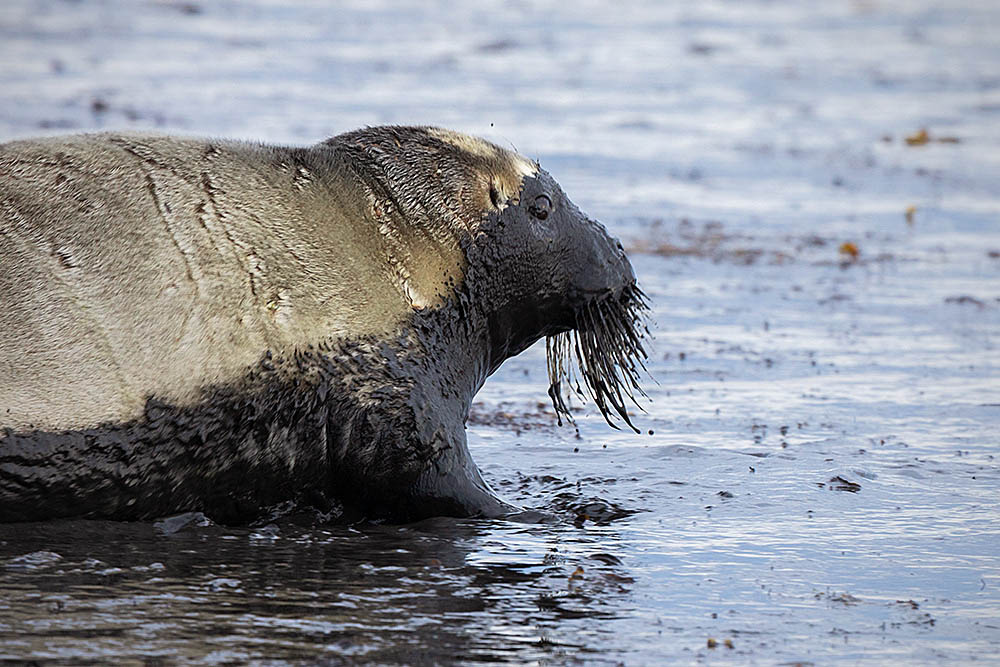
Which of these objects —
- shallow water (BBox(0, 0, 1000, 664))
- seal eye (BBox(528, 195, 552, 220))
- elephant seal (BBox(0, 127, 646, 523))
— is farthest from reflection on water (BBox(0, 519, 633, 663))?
seal eye (BBox(528, 195, 552, 220))

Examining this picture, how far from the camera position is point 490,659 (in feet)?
15.4

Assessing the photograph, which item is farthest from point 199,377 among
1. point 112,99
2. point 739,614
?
point 112,99

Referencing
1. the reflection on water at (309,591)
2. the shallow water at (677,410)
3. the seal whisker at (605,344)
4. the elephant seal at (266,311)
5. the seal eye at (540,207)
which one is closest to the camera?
the reflection on water at (309,591)

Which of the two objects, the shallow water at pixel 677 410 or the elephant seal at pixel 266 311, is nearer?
the shallow water at pixel 677 410

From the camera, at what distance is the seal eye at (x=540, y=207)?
629cm

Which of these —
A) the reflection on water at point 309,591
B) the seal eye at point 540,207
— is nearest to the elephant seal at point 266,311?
the seal eye at point 540,207

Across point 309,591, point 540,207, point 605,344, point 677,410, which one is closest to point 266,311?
point 309,591

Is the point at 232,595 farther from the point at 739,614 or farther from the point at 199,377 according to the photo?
the point at 739,614

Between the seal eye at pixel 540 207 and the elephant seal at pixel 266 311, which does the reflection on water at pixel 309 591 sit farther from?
the seal eye at pixel 540 207

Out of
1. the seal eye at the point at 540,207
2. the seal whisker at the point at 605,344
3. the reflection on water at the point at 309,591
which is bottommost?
the reflection on water at the point at 309,591

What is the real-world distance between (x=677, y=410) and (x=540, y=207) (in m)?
1.86

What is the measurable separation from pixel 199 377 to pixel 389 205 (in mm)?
1025

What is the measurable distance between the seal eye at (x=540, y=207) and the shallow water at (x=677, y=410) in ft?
2.20

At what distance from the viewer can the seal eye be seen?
6293 mm
